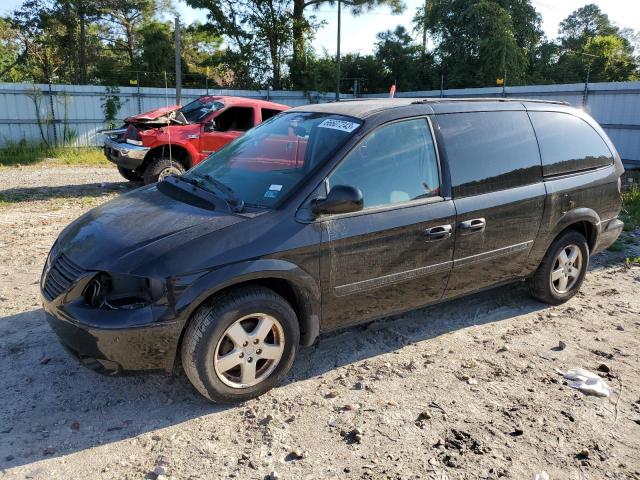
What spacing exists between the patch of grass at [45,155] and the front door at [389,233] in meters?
13.3

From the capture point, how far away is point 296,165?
3.49 m

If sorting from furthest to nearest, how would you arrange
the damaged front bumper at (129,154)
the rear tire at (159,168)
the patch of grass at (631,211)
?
the rear tire at (159,168)
the damaged front bumper at (129,154)
the patch of grass at (631,211)

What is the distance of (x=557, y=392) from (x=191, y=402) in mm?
2342

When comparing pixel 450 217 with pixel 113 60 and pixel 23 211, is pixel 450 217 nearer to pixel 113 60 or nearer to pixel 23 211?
pixel 23 211

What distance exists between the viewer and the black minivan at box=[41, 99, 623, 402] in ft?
9.38

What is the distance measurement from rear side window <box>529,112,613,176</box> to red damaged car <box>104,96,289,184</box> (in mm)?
6072

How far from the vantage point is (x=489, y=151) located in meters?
4.02

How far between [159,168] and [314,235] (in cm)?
747

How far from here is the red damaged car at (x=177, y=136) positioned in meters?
9.68

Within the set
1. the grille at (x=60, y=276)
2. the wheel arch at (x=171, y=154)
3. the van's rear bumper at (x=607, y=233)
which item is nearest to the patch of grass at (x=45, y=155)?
the wheel arch at (x=171, y=154)

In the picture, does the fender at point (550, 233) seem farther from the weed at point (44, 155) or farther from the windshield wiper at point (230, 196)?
the weed at point (44, 155)

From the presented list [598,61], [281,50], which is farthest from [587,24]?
[281,50]

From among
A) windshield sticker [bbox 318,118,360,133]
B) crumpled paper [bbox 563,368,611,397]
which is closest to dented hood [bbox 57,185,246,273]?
windshield sticker [bbox 318,118,360,133]

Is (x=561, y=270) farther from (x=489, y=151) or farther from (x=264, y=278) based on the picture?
(x=264, y=278)
